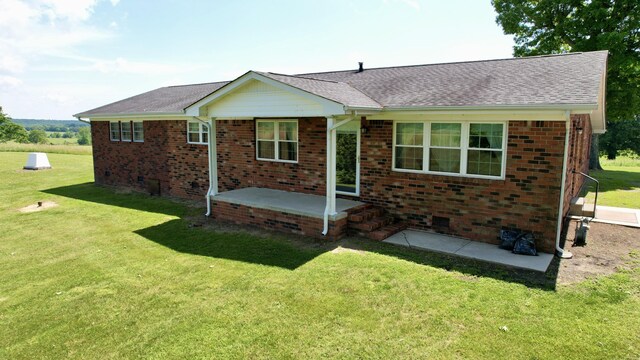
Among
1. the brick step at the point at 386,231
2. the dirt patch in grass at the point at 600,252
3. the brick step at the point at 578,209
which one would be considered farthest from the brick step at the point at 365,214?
the brick step at the point at 578,209

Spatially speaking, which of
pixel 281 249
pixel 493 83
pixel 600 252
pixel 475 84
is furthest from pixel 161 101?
pixel 600 252

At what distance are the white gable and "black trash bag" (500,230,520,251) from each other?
4.13m

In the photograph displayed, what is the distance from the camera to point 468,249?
7.70 m

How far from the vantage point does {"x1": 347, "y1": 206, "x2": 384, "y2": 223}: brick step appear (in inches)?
343

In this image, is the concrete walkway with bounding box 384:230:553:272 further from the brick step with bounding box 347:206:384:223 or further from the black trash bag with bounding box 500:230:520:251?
the brick step with bounding box 347:206:384:223

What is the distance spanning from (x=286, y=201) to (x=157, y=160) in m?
7.10

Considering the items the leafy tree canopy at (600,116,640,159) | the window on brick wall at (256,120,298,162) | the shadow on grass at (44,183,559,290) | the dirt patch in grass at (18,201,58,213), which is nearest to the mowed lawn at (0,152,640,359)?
the shadow on grass at (44,183,559,290)

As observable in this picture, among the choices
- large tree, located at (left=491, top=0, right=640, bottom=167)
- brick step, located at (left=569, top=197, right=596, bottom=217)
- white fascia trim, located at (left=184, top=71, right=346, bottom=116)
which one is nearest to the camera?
white fascia trim, located at (left=184, top=71, right=346, bottom=116)

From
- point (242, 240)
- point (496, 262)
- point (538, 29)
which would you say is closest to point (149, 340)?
point (242, 240)

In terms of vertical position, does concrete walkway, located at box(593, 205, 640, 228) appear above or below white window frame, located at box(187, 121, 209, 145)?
below

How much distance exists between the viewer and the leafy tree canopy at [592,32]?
19.2 meters

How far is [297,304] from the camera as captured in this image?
551 centimetres

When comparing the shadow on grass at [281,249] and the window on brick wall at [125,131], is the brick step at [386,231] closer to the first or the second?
the shadow on grass at [281,249]

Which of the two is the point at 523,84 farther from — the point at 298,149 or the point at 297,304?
the point at 297,304
